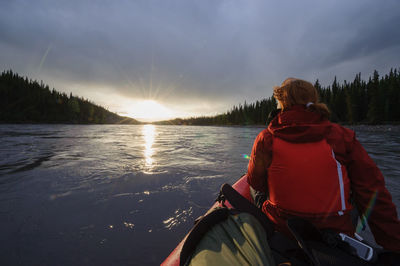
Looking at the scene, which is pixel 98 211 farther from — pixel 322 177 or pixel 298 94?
pixel 298 94

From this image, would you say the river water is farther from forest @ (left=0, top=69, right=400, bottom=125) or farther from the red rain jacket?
forest @ (left=0, top=69, right=400, bottom=125)

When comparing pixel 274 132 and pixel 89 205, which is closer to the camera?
pixel 274 132

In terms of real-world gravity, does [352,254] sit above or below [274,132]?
below

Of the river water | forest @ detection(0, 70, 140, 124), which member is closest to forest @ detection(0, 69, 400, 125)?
forest @ detection(0, 70, 140, 124)

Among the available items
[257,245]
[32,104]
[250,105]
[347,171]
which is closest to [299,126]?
[347,171]

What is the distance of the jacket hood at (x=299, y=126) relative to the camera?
1340mm

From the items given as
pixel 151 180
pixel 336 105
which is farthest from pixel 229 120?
pixel 151 180

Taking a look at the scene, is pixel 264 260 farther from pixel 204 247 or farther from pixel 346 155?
pixel 346 155

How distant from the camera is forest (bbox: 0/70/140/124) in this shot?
78.1 m

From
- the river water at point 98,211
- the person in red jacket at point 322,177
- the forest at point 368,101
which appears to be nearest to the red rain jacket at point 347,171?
the person in red jacket at point 322,177

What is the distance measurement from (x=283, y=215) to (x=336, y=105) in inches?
2563

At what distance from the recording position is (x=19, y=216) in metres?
3.17

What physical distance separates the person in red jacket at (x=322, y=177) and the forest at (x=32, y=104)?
106 meters

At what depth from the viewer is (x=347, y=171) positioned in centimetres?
149
